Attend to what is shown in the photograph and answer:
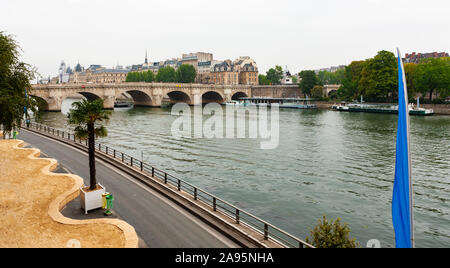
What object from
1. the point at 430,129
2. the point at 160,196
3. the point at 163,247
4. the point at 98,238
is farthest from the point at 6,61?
the point at 430,129

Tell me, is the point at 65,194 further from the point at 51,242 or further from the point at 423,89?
the point at 423,89

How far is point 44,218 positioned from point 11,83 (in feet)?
41.7

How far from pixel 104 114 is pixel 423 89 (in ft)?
333

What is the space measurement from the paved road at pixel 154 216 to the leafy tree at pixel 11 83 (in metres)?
5.67

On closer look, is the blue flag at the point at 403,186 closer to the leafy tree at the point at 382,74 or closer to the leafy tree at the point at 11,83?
the leafy tree at the point at 11,83

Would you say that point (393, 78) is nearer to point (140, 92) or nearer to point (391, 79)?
point (391, 79)

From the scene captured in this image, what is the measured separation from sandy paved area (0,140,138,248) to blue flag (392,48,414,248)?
30.5ft

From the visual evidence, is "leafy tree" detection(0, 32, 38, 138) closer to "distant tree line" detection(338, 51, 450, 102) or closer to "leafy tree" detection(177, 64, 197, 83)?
"distant tree line" detection(338, 51, 450, 102)

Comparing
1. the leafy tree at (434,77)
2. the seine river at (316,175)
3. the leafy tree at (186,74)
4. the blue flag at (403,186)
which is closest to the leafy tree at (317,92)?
the leafy tree at (434,77)

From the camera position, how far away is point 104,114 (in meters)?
20.2

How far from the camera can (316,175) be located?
1160 inches

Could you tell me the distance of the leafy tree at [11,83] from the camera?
2111 cm

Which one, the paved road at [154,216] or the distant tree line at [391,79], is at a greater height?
the distant tree line at [391,79]
